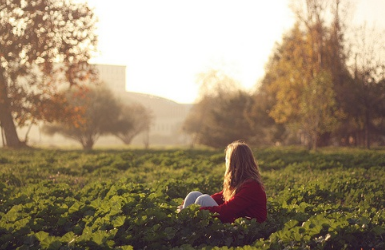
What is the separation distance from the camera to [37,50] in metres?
29.5

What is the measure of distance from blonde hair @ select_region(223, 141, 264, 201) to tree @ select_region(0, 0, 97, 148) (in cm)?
2344

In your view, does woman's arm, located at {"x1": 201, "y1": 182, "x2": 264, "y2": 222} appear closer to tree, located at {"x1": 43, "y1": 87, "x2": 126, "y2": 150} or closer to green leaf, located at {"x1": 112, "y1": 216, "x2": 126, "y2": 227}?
green leaf, located at {"x1": 112, "y1": 216, "x2": 126, "y2": 227}

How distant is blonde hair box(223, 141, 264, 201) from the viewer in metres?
7.94

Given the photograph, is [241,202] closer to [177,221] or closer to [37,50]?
[177,221]

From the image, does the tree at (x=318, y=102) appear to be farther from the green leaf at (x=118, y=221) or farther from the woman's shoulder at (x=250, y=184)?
the green leaf at (x=118, y=221)

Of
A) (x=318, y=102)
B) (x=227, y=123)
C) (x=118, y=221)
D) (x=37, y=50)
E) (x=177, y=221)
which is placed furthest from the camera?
(x=227, y=123)

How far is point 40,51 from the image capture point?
2958 cm

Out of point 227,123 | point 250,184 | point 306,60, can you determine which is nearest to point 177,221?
point 250,184

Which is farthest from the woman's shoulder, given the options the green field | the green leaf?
the green leaf

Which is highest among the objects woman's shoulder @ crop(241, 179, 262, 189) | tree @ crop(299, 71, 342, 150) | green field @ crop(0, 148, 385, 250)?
tree @ crop(299, 71, 342, 150)

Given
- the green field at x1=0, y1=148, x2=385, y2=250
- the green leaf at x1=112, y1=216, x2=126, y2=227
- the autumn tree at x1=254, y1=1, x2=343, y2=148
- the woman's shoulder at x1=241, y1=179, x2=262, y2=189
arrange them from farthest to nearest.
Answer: the autumn tree at x1=254, y1=1, x2=343, y2=148 → the woman's shoulder at x1=241, y1=179, x2=262, y2=189 → the green leaf at x1=112, y1=216, x2=126, y2=227 → the green field at x1=0, y1=148, x2=385, y2=250

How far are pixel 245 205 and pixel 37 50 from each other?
2381 cm

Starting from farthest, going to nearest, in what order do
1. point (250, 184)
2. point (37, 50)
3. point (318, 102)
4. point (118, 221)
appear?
1. point (318, 102)
2. point (37, 50)
3. point (250, 184)
4. point (118, 221)

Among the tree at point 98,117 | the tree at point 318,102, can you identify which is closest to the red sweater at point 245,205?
the tree at point 318,102
